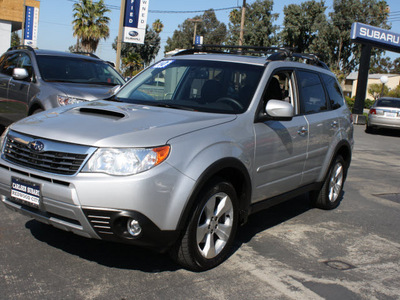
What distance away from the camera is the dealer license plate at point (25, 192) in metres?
3.51

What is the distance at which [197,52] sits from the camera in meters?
5.74

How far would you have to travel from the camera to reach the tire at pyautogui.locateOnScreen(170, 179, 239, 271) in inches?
145

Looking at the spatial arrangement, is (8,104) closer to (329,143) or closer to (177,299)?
(329,143)

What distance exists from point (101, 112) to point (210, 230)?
53.2 inches

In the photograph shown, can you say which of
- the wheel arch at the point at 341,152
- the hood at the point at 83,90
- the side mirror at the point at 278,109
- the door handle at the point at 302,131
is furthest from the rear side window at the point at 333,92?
the hood at the point at 83,90

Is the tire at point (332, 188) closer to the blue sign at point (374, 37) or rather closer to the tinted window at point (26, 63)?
the tinted window at point (26, 63)

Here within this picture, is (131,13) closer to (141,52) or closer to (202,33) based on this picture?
(141,52)

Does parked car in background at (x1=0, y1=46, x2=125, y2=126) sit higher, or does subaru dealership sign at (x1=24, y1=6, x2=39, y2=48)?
subaru dealership sign at (x1=24, y1=6, x2=39, y2=48)

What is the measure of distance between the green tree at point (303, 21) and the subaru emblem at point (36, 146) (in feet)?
172

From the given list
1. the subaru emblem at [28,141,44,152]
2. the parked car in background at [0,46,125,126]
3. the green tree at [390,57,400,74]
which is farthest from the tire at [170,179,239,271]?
the green tree at [390,57,400,74]

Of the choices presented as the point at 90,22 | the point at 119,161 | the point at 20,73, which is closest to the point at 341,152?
the point at 119,161

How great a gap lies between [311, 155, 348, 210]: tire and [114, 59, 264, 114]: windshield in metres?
2.10

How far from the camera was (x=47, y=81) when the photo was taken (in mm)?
7848

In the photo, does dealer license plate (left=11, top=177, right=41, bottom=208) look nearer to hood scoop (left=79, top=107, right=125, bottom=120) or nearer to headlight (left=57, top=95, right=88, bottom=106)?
hood scoop (left=79, top=107, right=125, bottom=120)
